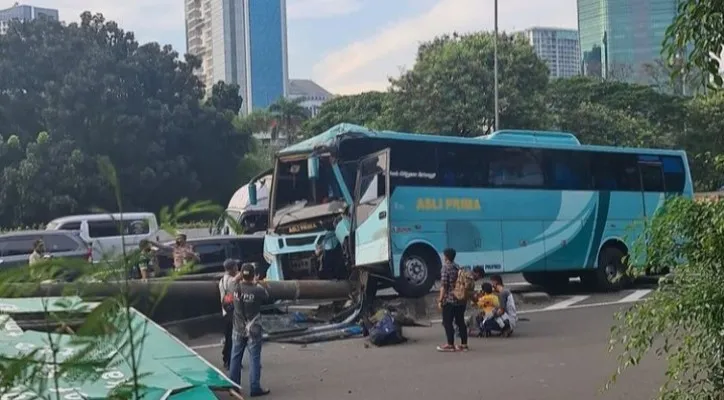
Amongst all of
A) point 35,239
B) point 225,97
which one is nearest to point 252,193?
point 35,239

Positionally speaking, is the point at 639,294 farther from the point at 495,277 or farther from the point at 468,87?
the point at 468,87

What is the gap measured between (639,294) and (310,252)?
7.44 metres

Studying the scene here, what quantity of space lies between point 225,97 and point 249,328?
38942 millimetres

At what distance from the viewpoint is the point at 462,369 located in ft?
39.3

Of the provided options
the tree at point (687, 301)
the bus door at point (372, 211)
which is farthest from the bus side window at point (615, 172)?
the tree at point (687, 301)

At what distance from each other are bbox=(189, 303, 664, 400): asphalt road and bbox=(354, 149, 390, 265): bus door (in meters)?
1.43

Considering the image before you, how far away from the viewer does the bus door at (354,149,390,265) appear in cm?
1546

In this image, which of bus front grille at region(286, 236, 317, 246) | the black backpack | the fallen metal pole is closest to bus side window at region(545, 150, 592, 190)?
bus front grille at region(286, 236, 317, 246)

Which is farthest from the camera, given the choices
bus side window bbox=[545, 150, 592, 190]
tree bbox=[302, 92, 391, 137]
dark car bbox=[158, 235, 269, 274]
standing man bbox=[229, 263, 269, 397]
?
tree bbox=[302, 92, 391, 137]

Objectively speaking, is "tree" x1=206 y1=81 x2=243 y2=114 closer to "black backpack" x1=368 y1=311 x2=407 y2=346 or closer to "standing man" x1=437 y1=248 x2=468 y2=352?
"black backpack" x1=368 y1=311 x2=407 y2=346

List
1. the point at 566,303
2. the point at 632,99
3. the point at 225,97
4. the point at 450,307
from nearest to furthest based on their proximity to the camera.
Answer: the point at 450,307
the point at 566,303
the point at 225,97
the point at 632,99

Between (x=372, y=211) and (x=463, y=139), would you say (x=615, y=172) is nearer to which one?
(x=463, y=139)

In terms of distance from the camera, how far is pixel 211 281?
14656 mm

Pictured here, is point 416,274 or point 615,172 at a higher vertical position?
point 615,172
